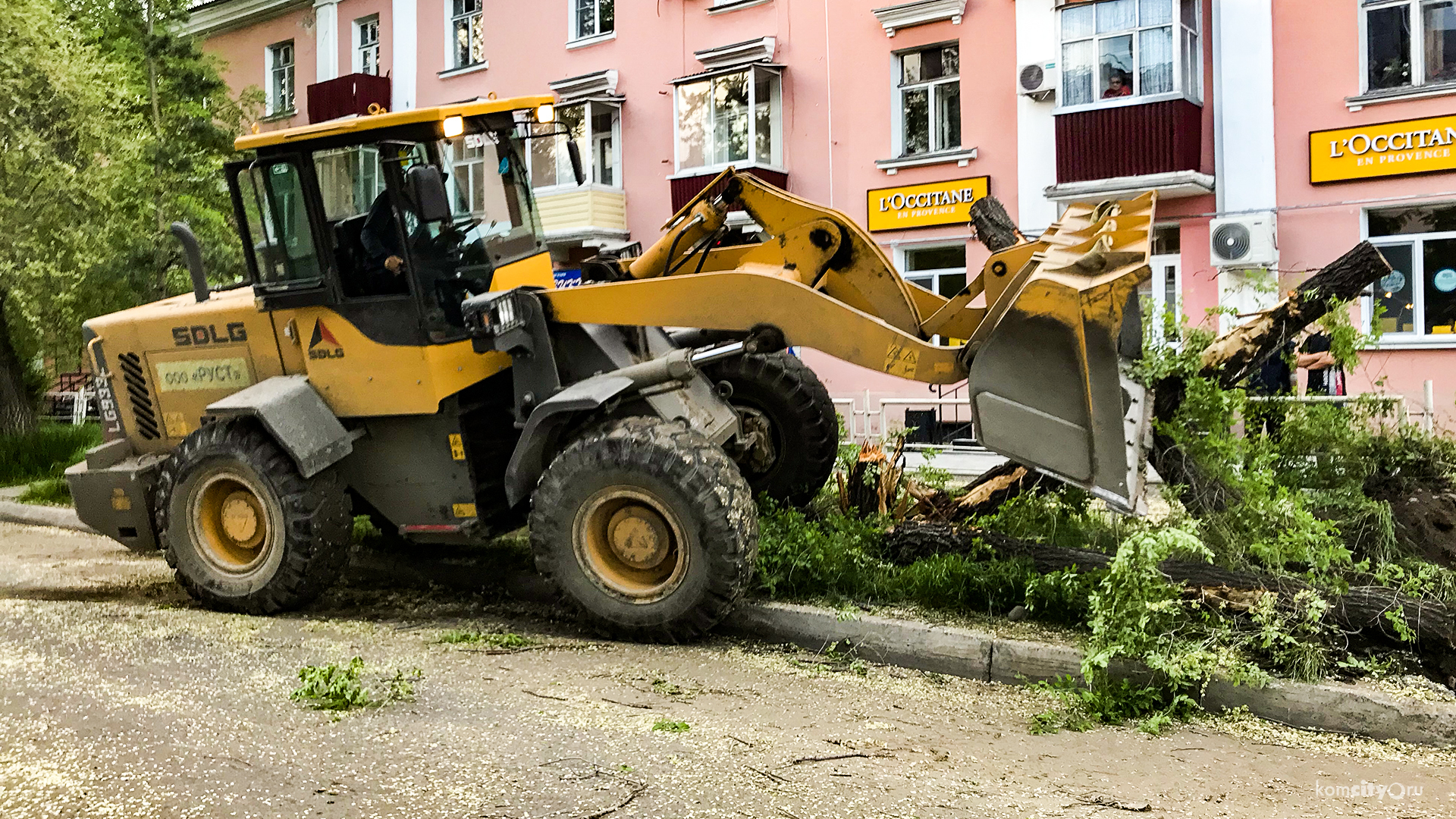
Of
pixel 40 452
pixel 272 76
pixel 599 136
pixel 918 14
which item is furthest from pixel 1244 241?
pixel 272 76

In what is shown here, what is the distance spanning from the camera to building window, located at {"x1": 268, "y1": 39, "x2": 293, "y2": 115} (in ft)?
96.0

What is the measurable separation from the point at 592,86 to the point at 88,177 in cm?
1118

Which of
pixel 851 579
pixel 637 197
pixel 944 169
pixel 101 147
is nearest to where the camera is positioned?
pixel 851 579

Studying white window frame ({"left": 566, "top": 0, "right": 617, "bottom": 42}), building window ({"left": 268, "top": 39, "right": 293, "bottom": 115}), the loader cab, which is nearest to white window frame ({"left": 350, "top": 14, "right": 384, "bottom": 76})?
building window ({"left": 268, "top": 39, "right": 293, "bottom": 115})

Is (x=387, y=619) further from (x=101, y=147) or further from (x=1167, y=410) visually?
(x=101, y=147)

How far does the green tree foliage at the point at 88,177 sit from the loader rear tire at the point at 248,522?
7.04 metres

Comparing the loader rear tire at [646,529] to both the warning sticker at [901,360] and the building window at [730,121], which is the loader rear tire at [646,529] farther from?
the building window at [730,121]

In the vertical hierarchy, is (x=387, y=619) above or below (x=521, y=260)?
below

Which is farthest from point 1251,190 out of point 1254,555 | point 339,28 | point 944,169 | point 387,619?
point 339,28

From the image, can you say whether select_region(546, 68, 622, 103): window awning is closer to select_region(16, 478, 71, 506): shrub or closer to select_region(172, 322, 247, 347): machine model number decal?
select_region(16, 478, 71, 506): shrub

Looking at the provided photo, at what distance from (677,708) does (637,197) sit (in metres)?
19.5

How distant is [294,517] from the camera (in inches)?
276

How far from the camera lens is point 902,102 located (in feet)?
68.6

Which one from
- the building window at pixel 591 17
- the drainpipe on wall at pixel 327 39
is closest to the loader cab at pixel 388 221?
the building window at pixel 591 17
